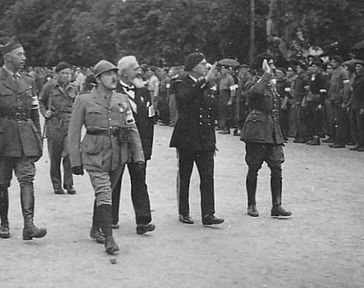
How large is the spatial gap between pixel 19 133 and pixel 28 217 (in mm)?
884

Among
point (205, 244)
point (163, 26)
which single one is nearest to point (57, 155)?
point (205, 244)

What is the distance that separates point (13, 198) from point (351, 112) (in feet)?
28.8

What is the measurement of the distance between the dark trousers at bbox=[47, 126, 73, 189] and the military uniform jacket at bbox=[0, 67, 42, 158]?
320cm

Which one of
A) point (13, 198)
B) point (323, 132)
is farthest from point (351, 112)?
point (13, 198)

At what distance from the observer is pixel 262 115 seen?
9.69 m

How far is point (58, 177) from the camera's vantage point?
11828 mm

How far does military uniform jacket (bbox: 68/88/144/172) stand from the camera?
7898mm

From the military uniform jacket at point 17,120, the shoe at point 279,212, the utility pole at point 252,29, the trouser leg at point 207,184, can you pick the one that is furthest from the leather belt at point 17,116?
the utility pole at point 252,29

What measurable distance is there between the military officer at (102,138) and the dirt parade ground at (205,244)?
55 centimetres

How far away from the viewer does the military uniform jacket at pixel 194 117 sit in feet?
29.9

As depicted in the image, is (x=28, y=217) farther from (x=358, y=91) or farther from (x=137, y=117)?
(x=358, y=91)

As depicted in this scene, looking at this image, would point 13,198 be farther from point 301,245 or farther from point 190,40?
point 190,40

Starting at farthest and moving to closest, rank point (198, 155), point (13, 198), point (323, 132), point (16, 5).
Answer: point (16, 5) < point (323, 132) < point (13, 198) < point (198, 155)

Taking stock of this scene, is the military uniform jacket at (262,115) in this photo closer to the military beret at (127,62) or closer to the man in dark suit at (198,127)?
the man in dark suit at (198,127)
